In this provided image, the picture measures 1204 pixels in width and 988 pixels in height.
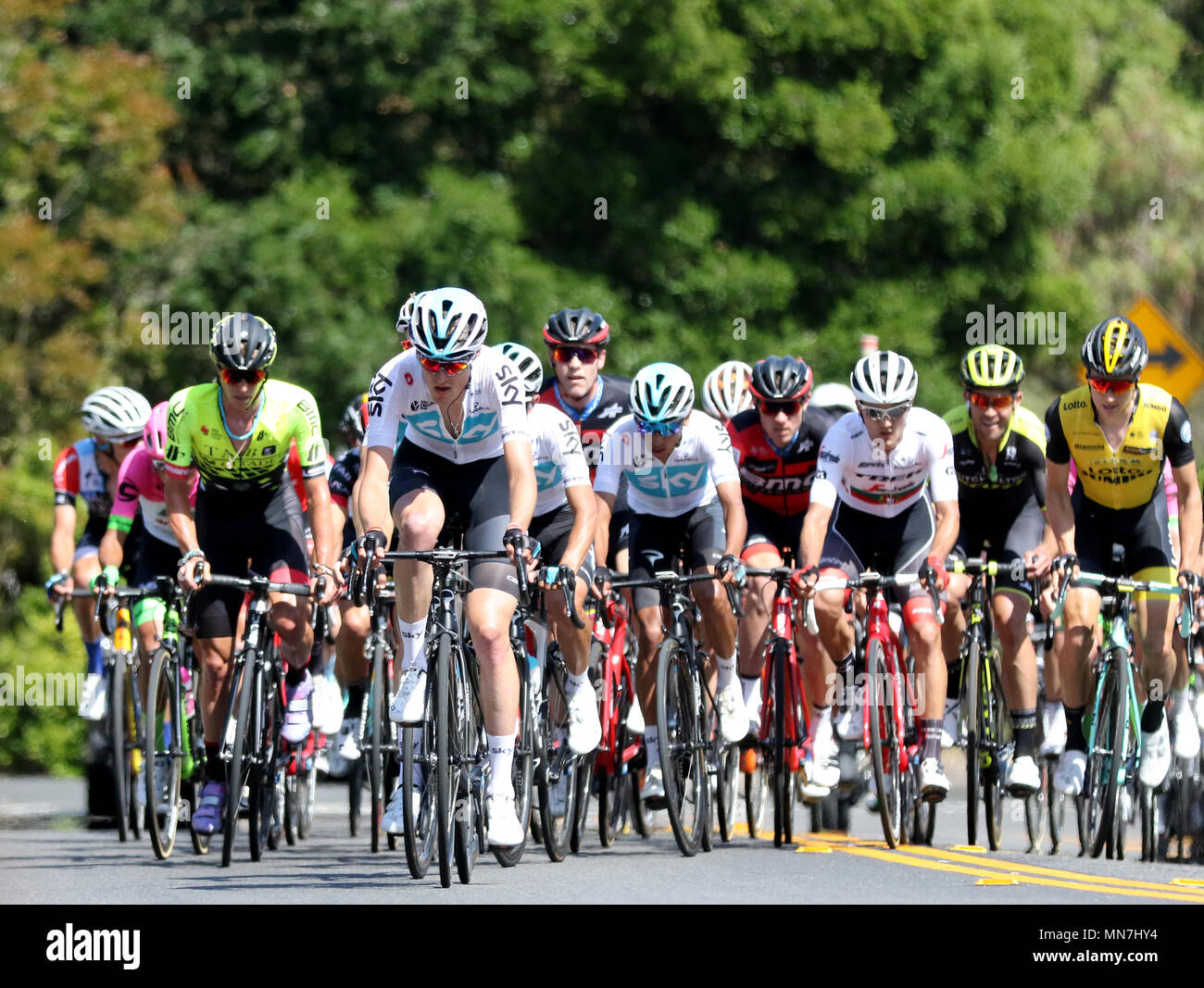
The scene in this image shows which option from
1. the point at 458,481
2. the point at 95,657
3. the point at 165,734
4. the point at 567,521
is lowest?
the point at 165,734

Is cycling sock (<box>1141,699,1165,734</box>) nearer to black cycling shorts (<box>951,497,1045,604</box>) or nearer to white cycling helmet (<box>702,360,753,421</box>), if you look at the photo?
black cycling shorts (<box>951,497,1045,604</box>)

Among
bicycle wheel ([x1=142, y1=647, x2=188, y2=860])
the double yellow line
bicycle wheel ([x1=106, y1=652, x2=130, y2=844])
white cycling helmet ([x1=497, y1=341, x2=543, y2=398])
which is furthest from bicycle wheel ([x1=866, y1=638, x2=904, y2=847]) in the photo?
bicycle wheel ([x1=106, y1=652, x2=130, y2=844])

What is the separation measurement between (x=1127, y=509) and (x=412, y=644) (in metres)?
4.56

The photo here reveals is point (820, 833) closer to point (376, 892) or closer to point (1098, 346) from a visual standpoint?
point (1098, 346)

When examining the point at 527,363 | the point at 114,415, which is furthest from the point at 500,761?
the point at 114,415

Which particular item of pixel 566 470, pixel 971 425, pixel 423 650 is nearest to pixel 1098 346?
pixel 971 425

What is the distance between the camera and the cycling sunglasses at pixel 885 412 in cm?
1199

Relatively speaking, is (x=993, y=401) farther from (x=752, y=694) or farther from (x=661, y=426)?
(x=752, y=694)

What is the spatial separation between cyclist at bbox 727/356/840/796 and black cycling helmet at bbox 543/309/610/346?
0.86 m

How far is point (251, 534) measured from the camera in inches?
466

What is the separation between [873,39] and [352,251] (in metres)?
5.84

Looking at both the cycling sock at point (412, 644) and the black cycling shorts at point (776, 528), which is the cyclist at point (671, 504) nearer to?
the black cycling shorts at point (776, 528)

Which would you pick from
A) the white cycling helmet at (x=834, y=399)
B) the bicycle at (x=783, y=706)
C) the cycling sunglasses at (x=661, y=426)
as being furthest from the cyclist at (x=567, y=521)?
the white cycling helmet at (x=834, y=399)

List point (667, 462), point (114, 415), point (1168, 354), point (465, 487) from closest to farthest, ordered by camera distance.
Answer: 1. point (465, 487)
2. point (667, 462)
3. point (114, 415)
4. point (1168, 354)
